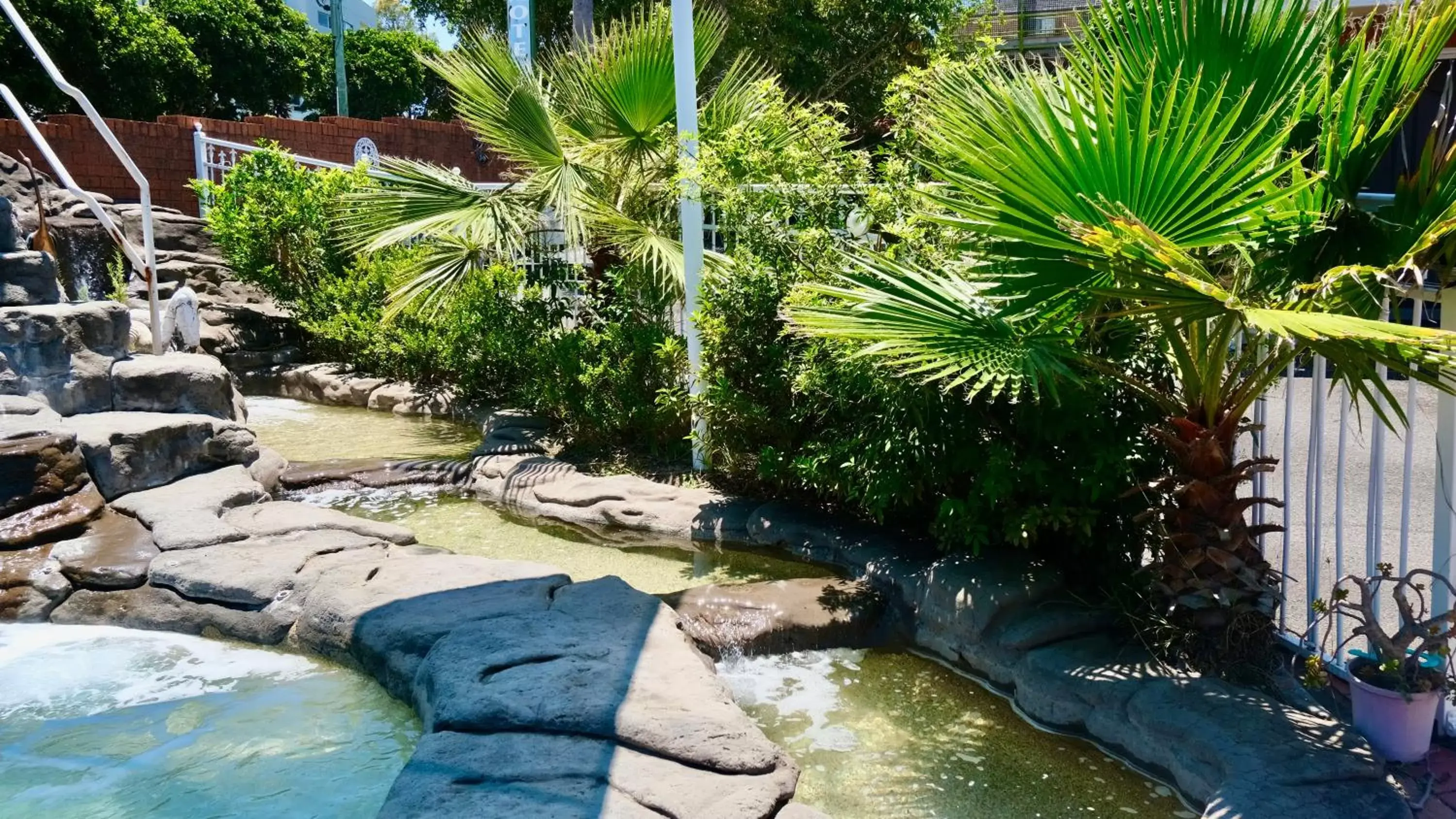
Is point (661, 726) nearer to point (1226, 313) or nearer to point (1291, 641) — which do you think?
point (1226, 313)

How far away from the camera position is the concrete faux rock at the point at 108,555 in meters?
4.64

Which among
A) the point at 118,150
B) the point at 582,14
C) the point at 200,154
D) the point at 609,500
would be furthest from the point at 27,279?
the point at 582,14

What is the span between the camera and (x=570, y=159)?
287 inches

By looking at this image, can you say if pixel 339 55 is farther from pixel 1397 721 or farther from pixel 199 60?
pixel 1397 721

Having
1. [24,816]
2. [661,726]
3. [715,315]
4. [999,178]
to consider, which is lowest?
[24,816]

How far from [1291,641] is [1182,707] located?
80 centimetres

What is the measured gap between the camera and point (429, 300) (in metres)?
7.32

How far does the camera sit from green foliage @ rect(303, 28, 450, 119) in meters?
25.3

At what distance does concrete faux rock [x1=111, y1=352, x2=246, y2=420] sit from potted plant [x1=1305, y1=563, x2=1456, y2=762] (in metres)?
6.06

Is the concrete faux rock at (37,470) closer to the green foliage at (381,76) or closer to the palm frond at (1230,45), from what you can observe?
the palm frond at (1230,45)

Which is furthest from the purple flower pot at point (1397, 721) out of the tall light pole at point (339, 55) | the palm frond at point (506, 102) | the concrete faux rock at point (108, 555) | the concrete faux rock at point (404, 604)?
the tall light pole at point (339, 55)

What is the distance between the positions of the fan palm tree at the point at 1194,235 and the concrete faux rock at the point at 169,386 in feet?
14.3

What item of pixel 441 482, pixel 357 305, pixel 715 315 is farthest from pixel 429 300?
pixel 357 305

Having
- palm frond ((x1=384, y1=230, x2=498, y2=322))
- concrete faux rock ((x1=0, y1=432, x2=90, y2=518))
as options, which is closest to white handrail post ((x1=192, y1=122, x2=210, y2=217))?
palm frond ((x1=384, y1=230, x2=498, y2=322))
